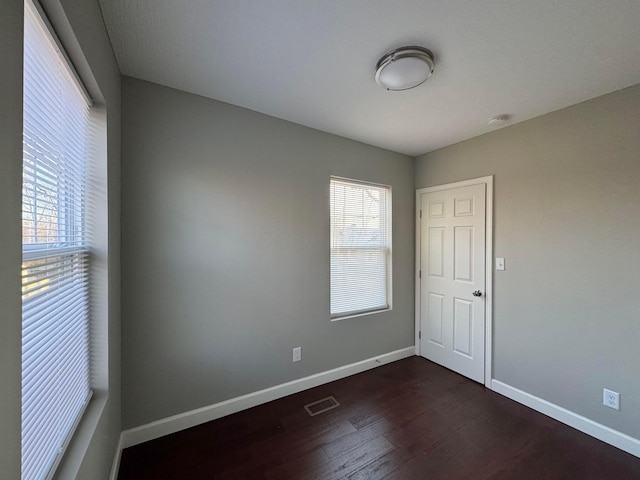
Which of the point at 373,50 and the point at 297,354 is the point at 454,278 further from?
the point at 373,50

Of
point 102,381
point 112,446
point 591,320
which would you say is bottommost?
point 112,446

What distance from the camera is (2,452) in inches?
21.3

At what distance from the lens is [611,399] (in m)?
1.84

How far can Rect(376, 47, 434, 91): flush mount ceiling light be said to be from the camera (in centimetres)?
148

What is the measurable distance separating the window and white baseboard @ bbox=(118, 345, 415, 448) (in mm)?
585

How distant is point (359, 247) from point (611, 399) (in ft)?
7.25

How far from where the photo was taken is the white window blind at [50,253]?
787mm

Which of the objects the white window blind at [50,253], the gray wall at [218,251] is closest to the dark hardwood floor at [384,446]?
the gray wall at [218,251]

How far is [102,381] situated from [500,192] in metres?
3.33

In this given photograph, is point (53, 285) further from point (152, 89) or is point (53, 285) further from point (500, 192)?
point (500, 192)

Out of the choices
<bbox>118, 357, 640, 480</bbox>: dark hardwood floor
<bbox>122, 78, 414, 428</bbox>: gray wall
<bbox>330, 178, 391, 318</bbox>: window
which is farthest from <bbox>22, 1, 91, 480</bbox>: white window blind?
<bbox>330, 178, 391, 318</bbox>: window

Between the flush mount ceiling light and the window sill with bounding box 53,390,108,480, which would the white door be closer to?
the flush mount ceiling light

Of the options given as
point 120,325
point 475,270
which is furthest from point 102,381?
point 475,270

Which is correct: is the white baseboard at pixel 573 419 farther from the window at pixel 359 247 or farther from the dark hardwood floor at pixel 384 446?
the window at pixel 359 247
